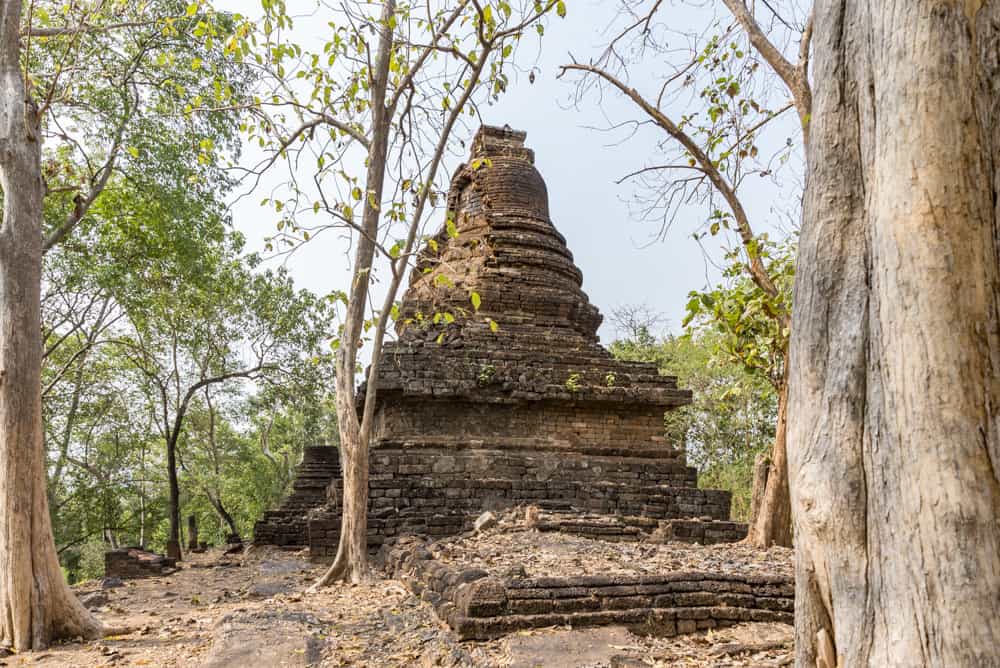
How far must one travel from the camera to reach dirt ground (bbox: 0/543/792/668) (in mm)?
4391

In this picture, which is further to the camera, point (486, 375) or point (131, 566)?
point (131, 566)

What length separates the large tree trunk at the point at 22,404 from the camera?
568 centimetres

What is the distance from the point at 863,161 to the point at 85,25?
25.9 ft

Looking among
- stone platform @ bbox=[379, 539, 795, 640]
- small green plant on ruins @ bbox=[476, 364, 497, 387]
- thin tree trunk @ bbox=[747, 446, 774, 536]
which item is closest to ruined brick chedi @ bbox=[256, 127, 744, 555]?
small green plant on ruins @ bbox=[476, 364, 497, 387]

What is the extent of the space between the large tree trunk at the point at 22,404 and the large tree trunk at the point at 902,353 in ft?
19.2

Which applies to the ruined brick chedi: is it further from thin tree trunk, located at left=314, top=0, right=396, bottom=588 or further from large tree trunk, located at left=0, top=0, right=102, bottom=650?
large tree trunk, located at left=0, top=0, right=102, bottom=650

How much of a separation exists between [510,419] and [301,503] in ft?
25.0

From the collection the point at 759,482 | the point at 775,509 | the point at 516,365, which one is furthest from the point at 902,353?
the point at 516,365

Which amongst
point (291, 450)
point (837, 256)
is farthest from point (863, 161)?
point (291, 450)

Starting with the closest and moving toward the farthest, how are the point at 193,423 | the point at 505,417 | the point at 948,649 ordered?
the point at 948,649, the point at 505,417, the point at 193,423

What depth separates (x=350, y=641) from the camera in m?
5.37

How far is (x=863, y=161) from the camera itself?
7.89ft

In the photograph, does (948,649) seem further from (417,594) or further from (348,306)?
(348,306)

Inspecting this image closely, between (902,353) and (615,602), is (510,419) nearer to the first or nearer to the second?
(615,602)
